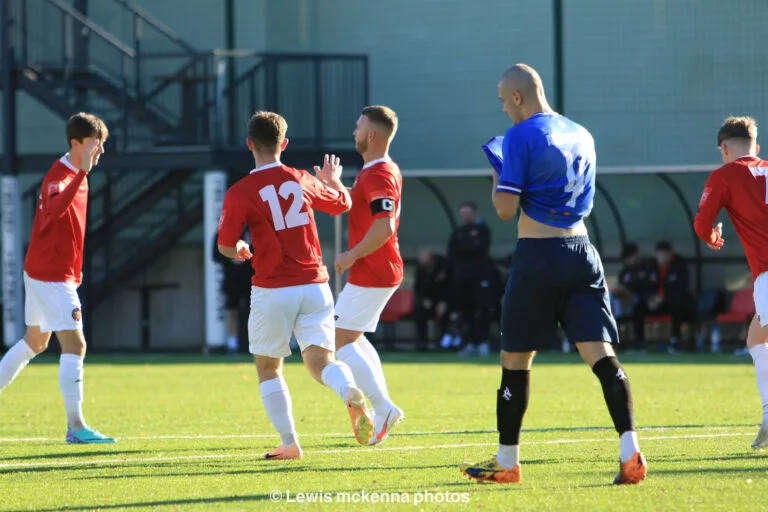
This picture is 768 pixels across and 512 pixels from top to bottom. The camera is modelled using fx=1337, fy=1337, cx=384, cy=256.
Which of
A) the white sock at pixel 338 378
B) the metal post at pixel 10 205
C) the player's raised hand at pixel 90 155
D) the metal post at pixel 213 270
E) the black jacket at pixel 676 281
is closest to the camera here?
the white sock at pixel 338 378

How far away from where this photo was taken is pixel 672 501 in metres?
5.90

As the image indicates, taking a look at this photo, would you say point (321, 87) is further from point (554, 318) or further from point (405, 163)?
point (554, 318)

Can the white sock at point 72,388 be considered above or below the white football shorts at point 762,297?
below

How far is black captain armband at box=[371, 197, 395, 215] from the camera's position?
841cm

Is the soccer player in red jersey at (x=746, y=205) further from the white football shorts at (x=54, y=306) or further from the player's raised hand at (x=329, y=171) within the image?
the white football shorts at (x=54, y=306)

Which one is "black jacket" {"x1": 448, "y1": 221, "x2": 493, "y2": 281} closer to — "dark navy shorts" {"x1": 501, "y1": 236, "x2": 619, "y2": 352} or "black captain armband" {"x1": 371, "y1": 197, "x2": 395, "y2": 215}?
"black captain armband" {"x1": 371, "y1": 197, "x2": 395, "y2": 215}

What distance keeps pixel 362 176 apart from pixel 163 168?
13587 mm

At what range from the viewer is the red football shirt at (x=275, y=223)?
762cm

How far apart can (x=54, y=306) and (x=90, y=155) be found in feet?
3.50

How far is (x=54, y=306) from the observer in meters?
9.13

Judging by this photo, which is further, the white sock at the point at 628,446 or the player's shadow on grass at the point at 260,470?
the player's shadow on grass at the point at 260,470

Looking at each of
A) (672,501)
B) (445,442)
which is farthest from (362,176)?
(672,501)

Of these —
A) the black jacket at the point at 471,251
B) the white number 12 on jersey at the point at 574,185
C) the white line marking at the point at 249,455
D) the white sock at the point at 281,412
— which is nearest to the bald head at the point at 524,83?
the white number 12 on jersey at the point at 574,185

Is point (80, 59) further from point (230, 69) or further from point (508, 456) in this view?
point (508, 456)
